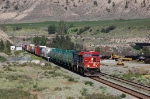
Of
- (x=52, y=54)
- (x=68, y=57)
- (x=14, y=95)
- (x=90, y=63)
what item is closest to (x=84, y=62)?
(x=90, y=63)

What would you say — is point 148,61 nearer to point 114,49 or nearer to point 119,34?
point 114,49

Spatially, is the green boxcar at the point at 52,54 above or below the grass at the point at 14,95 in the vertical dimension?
above

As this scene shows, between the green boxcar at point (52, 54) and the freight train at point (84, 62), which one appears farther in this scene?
the green boxcar at point (52, 54)

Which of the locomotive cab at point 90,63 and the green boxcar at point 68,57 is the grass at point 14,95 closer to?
the locomotive cab at point 90,63

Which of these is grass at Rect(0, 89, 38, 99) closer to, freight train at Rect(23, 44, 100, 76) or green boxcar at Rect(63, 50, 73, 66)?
freight train at Rect(23, 44, 100, 76)

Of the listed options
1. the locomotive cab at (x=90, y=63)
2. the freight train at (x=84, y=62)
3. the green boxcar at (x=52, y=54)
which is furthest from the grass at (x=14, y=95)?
the green boxcar at (x=52, y=54)

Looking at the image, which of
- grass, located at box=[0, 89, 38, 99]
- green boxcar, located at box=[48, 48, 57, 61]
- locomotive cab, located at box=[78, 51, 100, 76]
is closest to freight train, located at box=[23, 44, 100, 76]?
locomotive cab, located at box=[78, 51, 100, 76]

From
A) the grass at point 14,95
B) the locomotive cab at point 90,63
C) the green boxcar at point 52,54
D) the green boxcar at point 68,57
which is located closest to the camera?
the grass at point 14,95

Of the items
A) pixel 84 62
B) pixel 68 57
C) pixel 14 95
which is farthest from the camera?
pixel 68 57

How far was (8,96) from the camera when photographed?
28.3 meters

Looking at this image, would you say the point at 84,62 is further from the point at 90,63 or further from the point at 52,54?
the point at 52,54

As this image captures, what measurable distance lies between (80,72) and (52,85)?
47.6 feet

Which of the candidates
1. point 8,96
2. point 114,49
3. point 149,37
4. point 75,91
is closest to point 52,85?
point 75,91

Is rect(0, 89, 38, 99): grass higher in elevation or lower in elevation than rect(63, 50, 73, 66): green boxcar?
lower
